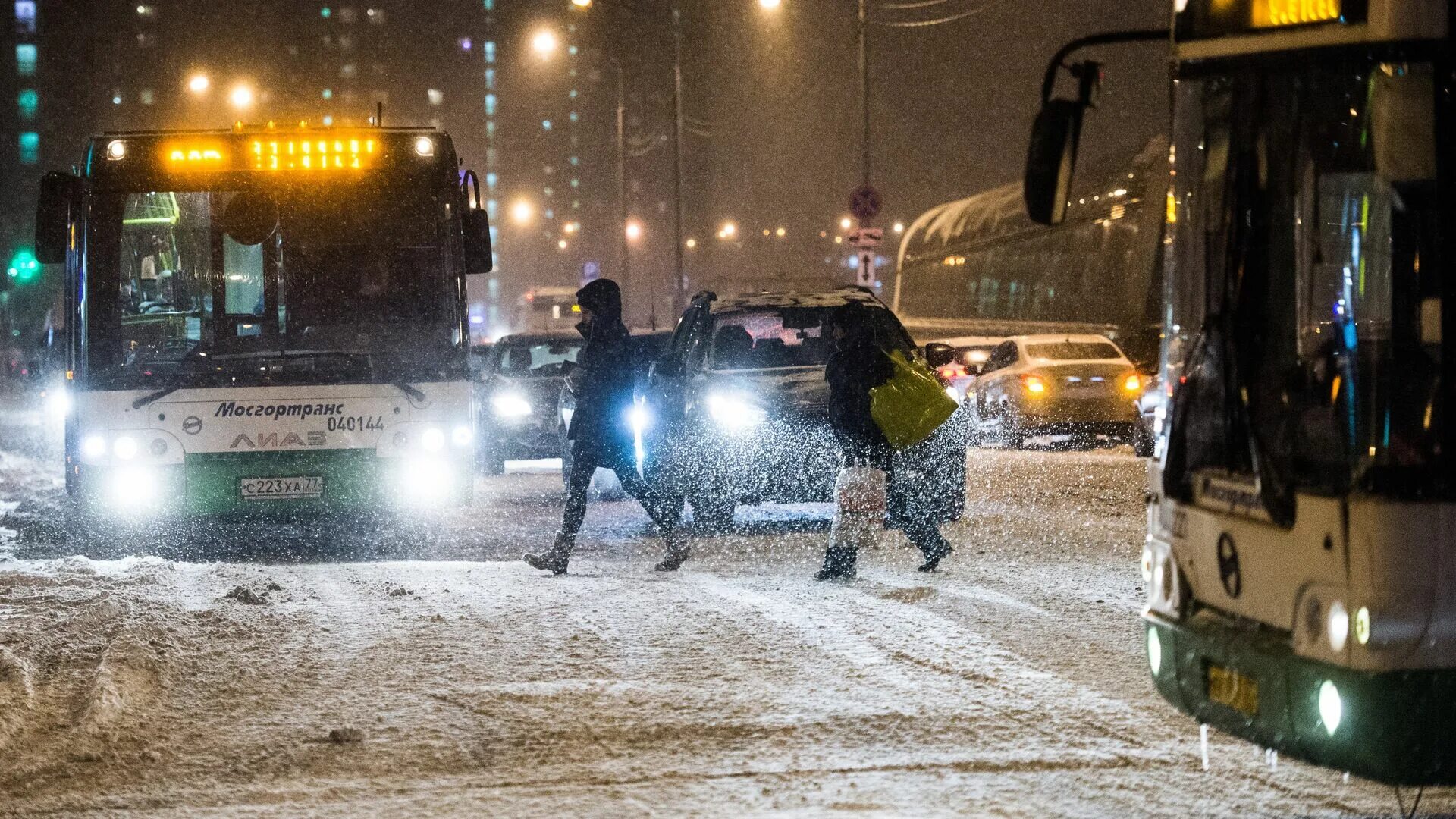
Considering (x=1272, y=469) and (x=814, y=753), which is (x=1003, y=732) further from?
(x=1272, y=469)

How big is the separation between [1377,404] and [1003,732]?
7.24 ft

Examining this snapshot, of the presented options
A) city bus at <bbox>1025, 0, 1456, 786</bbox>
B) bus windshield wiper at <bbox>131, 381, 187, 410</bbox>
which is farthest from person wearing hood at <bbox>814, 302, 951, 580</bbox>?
bus windshield wiper at <bbox>131, 381, 187, 410</bbox>

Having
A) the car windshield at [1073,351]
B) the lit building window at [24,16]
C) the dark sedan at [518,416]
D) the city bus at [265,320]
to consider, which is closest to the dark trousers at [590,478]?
the city bus at [265,320]

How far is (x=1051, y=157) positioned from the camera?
557 centimetres

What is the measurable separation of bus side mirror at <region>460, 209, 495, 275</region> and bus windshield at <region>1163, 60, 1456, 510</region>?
7.31 metres

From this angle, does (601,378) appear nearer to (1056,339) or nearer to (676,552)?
(676,552)

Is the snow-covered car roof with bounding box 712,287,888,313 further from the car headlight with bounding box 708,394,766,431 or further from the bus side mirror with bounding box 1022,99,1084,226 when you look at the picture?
the bus side mirror with bounding box 1022,99,1084,226

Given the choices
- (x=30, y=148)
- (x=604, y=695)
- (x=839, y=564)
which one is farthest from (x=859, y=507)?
(x=30, y=148)

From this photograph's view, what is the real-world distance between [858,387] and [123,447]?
5.21m

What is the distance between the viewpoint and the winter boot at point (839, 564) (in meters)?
10.0

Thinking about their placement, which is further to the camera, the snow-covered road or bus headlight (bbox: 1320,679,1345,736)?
the snow-covered road

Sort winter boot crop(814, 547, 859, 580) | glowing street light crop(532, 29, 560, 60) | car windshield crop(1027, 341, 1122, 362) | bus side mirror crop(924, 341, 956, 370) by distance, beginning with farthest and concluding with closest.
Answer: glowing street light crop(532, 29, 560, 60) < car windshield crop(1027, 341, 1122, 362) < bus side mirror crop(924, 341, 956, 370) < winter boot crop(814, 547, 859, 580)

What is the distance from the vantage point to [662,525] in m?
10.9

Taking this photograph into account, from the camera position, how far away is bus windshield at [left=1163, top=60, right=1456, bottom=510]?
448 centimetres
